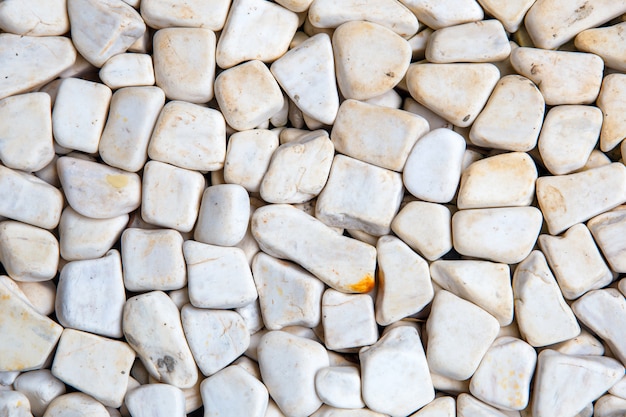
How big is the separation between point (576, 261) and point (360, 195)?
0.23m

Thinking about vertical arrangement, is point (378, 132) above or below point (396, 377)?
above

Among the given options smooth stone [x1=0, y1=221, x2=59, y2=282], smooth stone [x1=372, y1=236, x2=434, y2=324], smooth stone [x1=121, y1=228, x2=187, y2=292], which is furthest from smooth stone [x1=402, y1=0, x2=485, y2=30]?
smooth stone [x1=0, y1=221, x2=59, y2=282]

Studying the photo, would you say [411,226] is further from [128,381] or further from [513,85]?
[128,381]

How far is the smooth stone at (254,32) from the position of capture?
2.32 ft

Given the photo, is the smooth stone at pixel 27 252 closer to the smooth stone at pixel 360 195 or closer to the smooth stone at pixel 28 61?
the smooth stone at pixel 28 61

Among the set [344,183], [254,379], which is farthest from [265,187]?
[254,379]

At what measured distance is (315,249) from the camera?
70 centimetres

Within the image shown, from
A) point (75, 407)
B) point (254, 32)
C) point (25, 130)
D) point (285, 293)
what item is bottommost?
point (75, 407)

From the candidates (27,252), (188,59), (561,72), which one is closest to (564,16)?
(561,72)

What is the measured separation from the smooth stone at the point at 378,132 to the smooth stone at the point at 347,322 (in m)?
0.14

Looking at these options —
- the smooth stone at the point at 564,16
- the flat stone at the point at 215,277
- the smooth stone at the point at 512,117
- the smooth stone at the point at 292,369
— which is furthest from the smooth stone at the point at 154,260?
the smooth stone at the point at 564,16

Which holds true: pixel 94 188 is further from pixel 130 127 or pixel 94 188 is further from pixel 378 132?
pixel 378 132

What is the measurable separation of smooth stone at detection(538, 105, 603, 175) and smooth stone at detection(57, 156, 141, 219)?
0.42m

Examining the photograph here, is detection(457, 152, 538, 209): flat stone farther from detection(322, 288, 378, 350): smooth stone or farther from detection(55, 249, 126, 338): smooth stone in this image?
detection(55, 249, 126, 338): smooth stone
